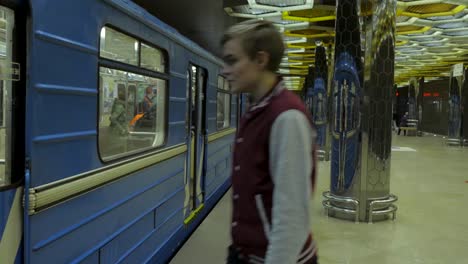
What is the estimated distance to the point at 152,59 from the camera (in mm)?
3557

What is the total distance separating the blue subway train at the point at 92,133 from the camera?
1.86 meters

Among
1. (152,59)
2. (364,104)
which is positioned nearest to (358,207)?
(364,104)

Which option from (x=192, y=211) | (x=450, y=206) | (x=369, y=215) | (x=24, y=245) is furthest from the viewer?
(x=450, y=206)

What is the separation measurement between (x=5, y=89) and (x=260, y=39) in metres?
1.15

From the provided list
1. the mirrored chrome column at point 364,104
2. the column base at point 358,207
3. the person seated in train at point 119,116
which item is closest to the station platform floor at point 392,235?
the column base at point 358,207

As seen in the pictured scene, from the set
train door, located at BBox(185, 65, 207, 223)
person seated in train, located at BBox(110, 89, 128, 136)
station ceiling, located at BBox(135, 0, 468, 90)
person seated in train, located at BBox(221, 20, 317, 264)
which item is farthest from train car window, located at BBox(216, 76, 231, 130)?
person seated in train, located at BBox(221, 20, 317, 264)

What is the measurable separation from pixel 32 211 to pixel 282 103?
1.25 m

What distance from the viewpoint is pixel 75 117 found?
7.45 ft

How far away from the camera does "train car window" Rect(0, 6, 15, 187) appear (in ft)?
5.83

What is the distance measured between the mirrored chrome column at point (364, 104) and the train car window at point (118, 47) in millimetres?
3255

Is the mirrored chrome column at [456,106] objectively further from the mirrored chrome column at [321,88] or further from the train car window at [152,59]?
the train car window at [152,59]

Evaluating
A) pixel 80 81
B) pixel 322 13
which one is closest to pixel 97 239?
pixel 80 81

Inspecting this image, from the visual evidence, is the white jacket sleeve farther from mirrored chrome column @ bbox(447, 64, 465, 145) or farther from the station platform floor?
mirrored chrome column @ bbox(447, 64, 465, 145)

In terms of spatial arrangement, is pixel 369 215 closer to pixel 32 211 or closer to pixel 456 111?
pixel 32 211
